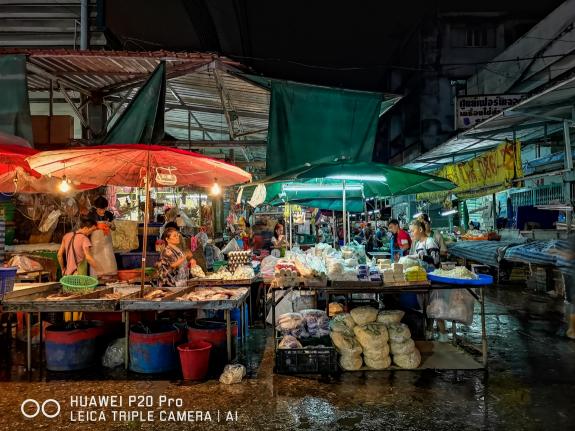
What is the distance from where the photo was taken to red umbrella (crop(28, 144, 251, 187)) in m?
5.64

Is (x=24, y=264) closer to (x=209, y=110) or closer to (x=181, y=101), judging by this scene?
(x=181, y=101)

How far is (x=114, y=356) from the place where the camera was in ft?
20.7

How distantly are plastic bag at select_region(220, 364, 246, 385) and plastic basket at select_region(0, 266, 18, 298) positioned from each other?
11.7 ft

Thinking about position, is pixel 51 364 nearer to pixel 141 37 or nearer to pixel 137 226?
pixel 137 226

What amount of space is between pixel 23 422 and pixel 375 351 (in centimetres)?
428

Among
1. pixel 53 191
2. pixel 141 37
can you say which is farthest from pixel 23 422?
pixel 141 37

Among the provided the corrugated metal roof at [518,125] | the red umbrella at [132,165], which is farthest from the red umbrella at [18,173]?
the corrugated metal roof at [518,125]

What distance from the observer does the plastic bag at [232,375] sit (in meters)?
5.54

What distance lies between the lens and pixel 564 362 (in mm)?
6297

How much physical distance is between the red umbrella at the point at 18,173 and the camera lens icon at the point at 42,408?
3.50 metres

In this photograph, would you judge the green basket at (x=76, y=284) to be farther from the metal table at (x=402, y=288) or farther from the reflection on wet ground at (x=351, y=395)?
the metal table at (x=402, y=288)

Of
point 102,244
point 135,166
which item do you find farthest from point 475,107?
point 102,244

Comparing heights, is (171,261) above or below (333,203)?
below

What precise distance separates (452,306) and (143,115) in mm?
6588
